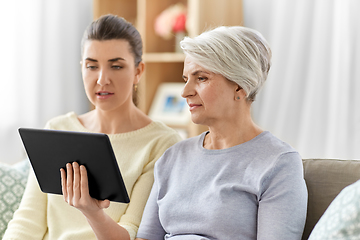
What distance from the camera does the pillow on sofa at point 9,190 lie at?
1.73 m

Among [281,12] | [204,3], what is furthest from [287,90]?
[204,3]


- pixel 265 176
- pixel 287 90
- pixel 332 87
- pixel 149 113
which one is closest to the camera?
pixel 265 176

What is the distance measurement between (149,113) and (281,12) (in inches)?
44.8

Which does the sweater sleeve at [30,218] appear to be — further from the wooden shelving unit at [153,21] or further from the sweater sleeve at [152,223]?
the wooden shelving unit at [153,21]

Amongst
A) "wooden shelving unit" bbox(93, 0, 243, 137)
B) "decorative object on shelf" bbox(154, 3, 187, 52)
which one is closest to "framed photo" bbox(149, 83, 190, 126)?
"wooden shelving unit" bbox(93, 0, 243, 137)

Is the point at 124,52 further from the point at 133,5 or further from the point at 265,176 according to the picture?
the point at 133,5

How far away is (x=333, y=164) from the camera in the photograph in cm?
138

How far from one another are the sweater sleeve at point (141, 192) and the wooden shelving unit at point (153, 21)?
3.55ft

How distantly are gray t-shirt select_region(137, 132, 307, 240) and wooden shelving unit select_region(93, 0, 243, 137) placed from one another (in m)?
1.30

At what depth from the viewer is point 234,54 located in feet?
4.18

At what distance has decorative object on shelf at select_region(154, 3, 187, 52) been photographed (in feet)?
9.41

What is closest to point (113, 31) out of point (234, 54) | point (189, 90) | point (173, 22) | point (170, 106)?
point (189, 90)

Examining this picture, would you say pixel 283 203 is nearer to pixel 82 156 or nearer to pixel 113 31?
pixel 82 156

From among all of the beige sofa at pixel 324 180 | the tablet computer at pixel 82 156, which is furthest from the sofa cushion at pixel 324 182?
the tablet computer at pixel 82 156
